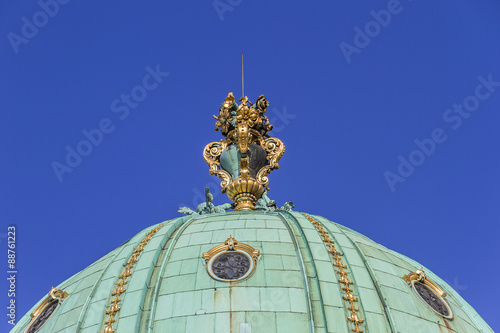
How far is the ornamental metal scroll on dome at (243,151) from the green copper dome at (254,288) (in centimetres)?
558

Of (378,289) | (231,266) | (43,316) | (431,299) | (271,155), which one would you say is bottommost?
(378,289)

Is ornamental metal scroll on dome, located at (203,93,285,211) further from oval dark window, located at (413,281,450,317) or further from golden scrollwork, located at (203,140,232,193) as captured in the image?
oval dark window, located at (413,281,450,317)

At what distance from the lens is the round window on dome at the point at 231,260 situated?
2759cm

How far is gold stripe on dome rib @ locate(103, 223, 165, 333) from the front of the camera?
26406mm

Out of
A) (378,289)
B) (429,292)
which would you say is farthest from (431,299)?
(378,289)

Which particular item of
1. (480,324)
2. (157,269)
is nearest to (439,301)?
(480,324)

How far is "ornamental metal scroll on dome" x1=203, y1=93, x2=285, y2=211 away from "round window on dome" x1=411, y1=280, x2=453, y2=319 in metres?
10.1

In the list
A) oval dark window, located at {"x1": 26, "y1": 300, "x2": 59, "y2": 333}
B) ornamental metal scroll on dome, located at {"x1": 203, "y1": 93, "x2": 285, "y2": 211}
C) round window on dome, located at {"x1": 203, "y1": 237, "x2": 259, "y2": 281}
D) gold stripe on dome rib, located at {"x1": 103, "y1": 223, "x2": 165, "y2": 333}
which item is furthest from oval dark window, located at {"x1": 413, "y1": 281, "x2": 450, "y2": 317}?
oval dark window, located at {"x1": 26, "y1": 300, "x2": 59, "y2": 333}

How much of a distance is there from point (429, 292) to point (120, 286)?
10.2m

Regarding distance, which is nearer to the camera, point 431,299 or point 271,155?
point 431,299

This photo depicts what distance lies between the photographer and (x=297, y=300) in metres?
26.5

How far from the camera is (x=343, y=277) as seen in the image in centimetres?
2767

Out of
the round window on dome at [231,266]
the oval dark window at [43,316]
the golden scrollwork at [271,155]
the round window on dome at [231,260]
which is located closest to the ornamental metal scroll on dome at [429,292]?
the round window on dome at [231,260]

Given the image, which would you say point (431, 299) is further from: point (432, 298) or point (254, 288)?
point (254, 288)
